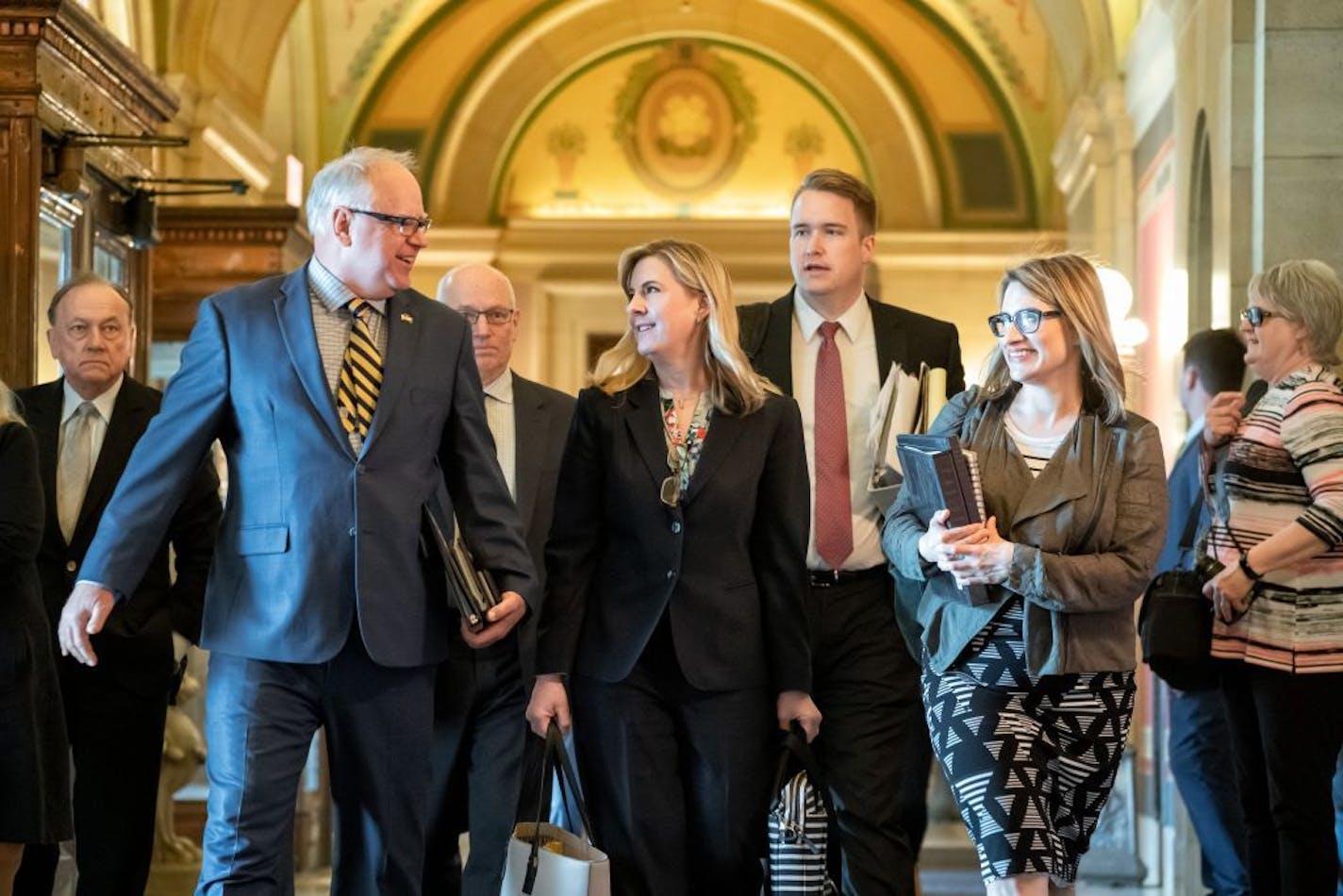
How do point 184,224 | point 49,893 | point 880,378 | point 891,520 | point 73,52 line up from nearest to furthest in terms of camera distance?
point 891,520 < point 880,378 < point 49,893 < point 73,52 < point 184,224

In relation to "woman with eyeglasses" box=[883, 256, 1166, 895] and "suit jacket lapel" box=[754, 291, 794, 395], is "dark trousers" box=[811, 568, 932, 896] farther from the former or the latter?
"suit jacket lapel" box=[754, 291, 794, 395]

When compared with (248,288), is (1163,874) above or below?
below

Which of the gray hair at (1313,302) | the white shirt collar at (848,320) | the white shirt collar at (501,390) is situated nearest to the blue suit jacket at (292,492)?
the white shirt collar at (848,320)

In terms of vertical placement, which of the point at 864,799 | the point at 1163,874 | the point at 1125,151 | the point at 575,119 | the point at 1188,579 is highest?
the point at 575,119

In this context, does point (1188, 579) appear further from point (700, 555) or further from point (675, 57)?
point (675, 57)

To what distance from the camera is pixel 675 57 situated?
19.8 metres

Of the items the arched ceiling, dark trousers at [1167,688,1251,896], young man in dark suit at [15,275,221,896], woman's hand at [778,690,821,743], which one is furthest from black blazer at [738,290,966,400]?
the arched ceiling

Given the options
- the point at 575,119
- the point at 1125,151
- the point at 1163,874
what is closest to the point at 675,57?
the point at 575,119

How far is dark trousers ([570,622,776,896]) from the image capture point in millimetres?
4695

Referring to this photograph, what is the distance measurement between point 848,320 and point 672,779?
51.4 inches

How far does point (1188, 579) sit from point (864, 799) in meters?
1.18

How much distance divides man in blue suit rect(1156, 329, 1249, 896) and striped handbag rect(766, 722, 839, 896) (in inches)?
87.7

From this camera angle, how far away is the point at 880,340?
5355 millimetres

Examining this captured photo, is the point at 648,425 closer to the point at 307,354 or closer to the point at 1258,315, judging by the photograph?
the point at 307,354
